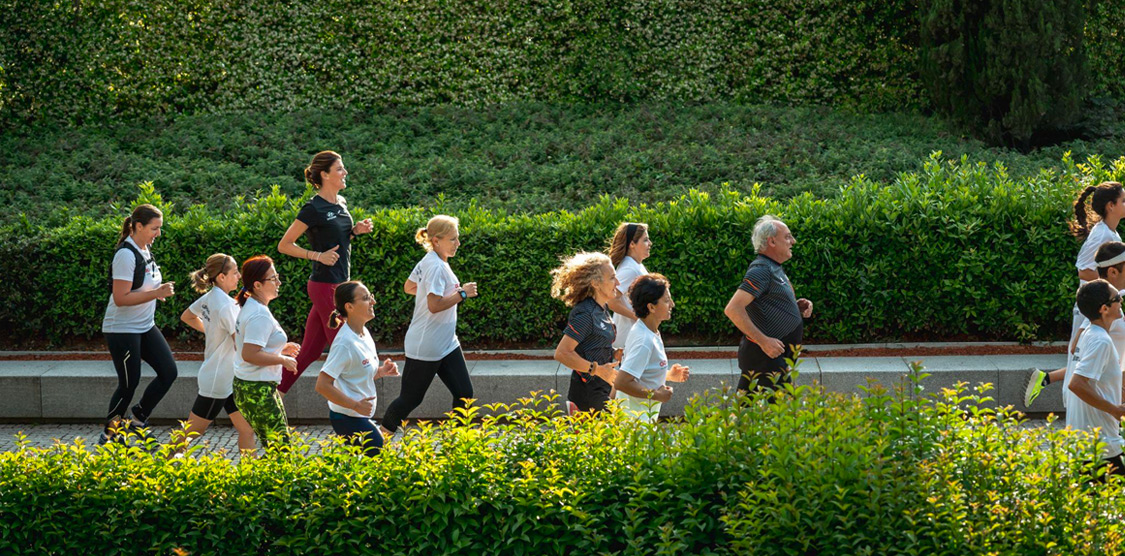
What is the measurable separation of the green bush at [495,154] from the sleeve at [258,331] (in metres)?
5.66

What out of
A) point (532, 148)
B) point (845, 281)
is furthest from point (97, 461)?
point (532, 148)

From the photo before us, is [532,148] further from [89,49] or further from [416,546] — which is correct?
[416,546]

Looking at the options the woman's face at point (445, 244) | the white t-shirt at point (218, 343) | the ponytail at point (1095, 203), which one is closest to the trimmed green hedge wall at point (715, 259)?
the ponytail at point (1095, 203)

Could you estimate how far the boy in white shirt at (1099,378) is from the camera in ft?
19.7

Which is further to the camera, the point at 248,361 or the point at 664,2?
the point at 664,2

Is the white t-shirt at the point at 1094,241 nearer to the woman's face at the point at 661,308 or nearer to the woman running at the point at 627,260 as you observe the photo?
the woman running at the point at 627,260

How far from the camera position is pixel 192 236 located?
1050cm

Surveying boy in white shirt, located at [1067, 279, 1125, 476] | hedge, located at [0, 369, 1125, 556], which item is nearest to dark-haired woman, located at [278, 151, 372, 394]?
hedge, located at [0, 369, 1125, 556]

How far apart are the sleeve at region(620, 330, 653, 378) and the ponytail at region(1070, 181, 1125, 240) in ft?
12.1

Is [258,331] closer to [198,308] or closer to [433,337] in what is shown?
[198,308]

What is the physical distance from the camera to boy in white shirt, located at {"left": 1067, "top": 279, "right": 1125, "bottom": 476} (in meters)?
6.02

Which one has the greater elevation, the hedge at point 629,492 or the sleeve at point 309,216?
the sleeve at point 309,216

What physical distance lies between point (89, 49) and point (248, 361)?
11785mm

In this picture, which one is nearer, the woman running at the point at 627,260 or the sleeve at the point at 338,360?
the sleeve at the point at 338,360
